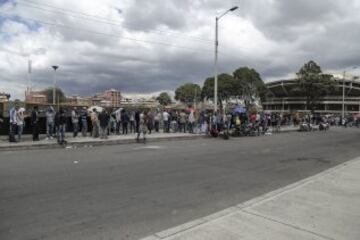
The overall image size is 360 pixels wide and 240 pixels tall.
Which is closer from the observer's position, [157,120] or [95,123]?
[95,123]

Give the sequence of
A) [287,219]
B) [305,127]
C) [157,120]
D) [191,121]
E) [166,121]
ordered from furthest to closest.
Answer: [305,127] → [191,121] → [166,121] → [157,120] → [287,219]

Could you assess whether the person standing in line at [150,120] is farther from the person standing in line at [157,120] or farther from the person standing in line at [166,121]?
the person standing in line at [166,121]

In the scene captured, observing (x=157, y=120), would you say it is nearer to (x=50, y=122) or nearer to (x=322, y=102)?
(x=50, y=122)

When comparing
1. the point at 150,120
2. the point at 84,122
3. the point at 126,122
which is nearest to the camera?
the point at 84,122

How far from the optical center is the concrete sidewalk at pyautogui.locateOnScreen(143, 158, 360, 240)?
18.4ft

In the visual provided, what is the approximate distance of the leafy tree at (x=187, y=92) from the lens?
123094 mm

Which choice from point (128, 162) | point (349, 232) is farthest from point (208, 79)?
point (349, 232)

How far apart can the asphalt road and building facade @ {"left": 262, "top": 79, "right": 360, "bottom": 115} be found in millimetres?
101878

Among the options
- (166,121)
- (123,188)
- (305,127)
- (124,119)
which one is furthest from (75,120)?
(305,127)

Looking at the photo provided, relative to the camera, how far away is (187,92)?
127m

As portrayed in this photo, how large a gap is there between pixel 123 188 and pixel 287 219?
3.72 m

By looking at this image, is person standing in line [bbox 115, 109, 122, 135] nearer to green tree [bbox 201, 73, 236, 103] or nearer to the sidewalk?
the sidewalk

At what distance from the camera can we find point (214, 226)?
5867mm

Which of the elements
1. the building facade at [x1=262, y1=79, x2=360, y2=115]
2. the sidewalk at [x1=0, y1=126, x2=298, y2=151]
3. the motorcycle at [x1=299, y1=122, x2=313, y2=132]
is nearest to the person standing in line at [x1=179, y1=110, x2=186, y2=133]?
the sidewalk at [x1=0, y1=126, x2=298, y2=151]
